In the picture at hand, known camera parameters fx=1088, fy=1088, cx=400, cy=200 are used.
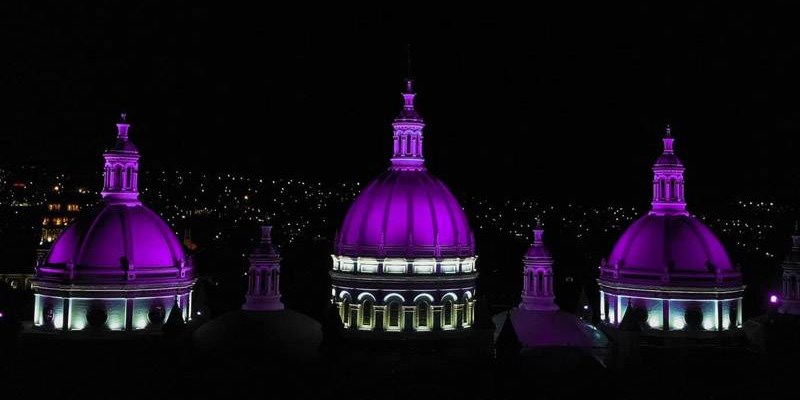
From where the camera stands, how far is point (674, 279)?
2180 inches

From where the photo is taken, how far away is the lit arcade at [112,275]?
172 feet

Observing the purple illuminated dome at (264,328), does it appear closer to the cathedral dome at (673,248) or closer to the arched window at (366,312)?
the arched window at (366,312)

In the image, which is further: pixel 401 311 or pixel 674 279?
pixel 674 279

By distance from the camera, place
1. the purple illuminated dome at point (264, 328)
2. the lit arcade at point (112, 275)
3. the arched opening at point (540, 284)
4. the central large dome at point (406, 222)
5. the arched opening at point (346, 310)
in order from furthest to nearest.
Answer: the arched opening at point (346, 310) → the arched opening at point (540, 284) → the central large dome at point (406, 222) → the lit arcade at point (112, 275) → the purple illuminated dome at point (264, 328)

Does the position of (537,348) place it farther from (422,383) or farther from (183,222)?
(183,222)

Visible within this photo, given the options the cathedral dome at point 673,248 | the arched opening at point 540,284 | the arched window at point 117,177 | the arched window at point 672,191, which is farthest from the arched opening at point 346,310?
the arched window at point 672,191

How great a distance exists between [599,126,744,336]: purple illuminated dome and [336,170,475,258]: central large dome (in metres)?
8.67

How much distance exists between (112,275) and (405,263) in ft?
46.5

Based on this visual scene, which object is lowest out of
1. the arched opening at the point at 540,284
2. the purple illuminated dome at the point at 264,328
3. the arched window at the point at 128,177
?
the purple illuminated dome at the point at 264,328

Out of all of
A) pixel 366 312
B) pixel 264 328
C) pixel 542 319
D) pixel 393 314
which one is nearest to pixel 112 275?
pixel 264 328

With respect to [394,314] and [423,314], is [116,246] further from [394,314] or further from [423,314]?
[423,314]

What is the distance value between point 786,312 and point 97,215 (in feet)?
118

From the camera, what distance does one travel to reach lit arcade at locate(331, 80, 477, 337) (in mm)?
53219

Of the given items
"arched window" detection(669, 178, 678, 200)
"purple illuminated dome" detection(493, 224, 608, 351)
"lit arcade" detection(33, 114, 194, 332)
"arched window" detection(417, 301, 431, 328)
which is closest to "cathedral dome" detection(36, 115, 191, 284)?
"lit arcade" detection(33, 114, 194, 332)
